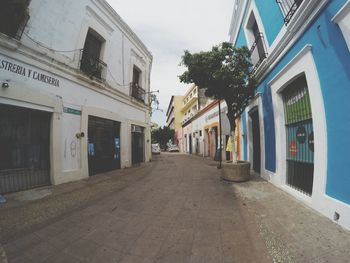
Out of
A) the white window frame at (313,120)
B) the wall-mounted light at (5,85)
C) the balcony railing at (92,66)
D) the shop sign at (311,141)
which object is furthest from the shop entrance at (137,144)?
the shop sign at (311,141)

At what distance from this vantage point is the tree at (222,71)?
6.16 metres

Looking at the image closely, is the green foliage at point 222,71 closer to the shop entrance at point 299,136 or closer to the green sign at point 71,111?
the shop entrance at point 299,136

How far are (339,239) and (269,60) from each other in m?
5.11

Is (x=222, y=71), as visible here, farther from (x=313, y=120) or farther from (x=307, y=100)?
(x=313, y=120)

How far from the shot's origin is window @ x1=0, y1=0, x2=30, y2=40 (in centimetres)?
489

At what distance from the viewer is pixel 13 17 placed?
5027 mm

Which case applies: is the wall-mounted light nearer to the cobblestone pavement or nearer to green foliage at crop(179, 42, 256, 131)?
the cobblestone pavement

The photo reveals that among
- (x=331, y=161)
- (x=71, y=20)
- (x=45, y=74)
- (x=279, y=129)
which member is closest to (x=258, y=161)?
(x=279, y=129)

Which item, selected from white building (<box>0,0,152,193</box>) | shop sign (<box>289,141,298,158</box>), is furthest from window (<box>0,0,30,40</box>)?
shop sign (<box>289,141,298,158</box>)

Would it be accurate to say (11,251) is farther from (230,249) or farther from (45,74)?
(45,74)

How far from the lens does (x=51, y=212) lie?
384 centimetres

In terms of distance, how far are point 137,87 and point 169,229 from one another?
426 inches

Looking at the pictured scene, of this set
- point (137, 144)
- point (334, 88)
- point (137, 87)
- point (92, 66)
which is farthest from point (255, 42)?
point (137, 144)

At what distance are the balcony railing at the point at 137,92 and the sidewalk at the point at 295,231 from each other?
9.53 m
